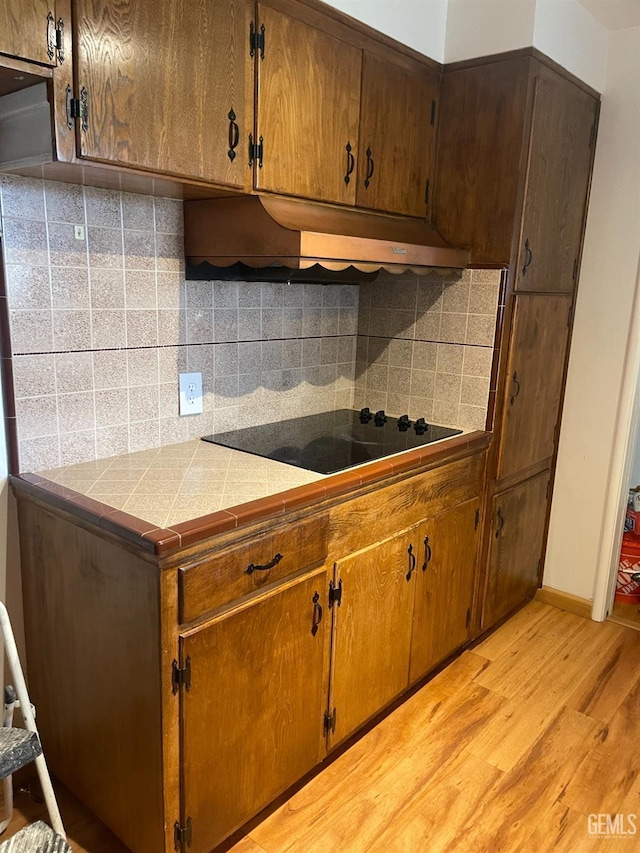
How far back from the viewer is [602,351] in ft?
8.82

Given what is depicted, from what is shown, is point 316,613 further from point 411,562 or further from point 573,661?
point 573,661

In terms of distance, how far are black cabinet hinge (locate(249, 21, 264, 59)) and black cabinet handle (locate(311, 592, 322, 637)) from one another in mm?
1441

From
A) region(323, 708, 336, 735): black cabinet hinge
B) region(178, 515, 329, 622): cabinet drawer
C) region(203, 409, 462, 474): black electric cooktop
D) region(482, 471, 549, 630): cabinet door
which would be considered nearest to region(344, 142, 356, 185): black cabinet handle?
region(203, 409, 462, 474): black electric cooktop

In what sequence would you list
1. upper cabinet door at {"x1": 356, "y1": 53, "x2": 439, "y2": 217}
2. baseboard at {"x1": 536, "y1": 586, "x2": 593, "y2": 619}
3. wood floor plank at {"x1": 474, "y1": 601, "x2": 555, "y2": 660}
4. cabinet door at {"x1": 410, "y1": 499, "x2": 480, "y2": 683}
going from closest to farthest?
upper cabinet door at {"x1": 356, "y1": 53, "x2": 439, "y2": 217} → cabinet door at {"x1": 410, "y1": 499, "x2": 480, "y2": 683} → wood floor plank at {"x1": 474, "y1": 601, "x2": 555, "y2": 660} → baseboard at {"x1": 536, "y1": 586, "x2": 593, "y2": 619}

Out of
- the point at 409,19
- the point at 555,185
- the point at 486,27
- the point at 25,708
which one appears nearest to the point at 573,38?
the point at 486,27

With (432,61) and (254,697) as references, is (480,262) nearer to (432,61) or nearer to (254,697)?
(432,61)

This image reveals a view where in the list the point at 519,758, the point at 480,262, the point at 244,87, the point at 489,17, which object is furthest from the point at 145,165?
the point at 519,758

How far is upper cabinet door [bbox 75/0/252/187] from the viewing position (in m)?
1.37

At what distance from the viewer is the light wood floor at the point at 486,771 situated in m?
1.73

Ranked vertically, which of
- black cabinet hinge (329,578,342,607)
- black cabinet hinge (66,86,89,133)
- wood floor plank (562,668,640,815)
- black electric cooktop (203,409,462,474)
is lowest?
wood floor plank (562,668,640,815)

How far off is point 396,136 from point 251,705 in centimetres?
184

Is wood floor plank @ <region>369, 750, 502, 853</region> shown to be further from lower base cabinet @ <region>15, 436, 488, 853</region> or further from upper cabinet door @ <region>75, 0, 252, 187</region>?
upper cabinet door @ <region>75, 0, 252, 187</region>

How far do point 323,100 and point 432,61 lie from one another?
61 centimetres

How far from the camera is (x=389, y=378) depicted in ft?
8.71
